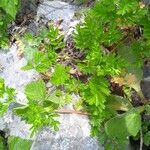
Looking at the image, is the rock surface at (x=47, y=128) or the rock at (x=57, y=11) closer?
the rock surface at (x=47, y=128)

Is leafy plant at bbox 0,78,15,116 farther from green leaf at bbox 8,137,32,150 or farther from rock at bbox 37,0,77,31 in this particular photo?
rock at bbox 37,0,77,31

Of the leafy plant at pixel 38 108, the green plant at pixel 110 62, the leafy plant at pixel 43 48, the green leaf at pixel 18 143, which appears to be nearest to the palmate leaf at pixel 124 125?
the green plant at pixel 110 62

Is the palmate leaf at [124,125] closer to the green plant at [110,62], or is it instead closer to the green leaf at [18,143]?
the green plant at [110,62]

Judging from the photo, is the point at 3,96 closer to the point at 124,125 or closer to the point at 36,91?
the point at 36,91

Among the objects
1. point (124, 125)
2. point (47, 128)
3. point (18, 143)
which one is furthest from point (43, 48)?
point (124, 125)

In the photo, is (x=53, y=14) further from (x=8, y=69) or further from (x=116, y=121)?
(x=116, y=121)

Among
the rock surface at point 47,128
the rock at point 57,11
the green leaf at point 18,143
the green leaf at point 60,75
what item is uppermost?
the rock at point 57,11
